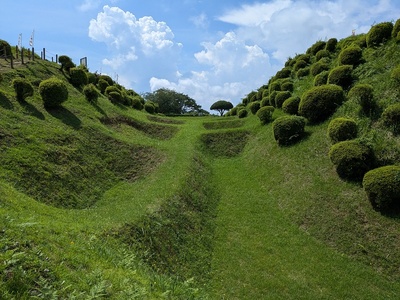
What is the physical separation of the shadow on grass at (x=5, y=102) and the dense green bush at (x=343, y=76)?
70.8 ft

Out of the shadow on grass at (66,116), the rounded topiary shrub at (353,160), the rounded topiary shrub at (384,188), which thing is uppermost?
the shadow on grass at (66,116)

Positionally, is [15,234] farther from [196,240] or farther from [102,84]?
[102,84]

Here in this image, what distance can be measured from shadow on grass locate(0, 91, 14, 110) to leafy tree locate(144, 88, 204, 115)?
59.3 meters

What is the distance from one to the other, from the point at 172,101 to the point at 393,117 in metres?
69.5

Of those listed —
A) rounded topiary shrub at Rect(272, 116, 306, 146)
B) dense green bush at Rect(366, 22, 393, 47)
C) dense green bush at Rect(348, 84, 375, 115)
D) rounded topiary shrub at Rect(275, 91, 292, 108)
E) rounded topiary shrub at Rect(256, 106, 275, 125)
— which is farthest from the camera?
rounded topiary shrub at Rect(275, 91, 292, 108)

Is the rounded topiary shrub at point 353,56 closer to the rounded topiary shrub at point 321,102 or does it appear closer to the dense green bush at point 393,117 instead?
the rounded topiary shrub at point 321,102

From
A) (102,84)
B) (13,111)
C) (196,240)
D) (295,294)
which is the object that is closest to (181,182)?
(196,240)

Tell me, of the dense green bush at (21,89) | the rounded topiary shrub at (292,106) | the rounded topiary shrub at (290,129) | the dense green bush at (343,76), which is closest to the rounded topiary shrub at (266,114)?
the rounded topiary shrub at (292,106)

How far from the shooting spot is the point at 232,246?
1429 cm

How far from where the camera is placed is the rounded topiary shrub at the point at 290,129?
2208 cm

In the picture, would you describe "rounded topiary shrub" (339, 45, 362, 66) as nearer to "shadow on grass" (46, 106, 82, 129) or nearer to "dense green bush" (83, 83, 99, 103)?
"shadow on grass" (46, 106, 82, 129)

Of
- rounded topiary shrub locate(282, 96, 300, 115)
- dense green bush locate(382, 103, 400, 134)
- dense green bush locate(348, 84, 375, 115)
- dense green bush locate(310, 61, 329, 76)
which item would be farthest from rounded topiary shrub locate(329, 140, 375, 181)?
dense green bush locate(310, 61, 329, 76)

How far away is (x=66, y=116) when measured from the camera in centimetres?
2359

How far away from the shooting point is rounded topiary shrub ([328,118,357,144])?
1748cm
